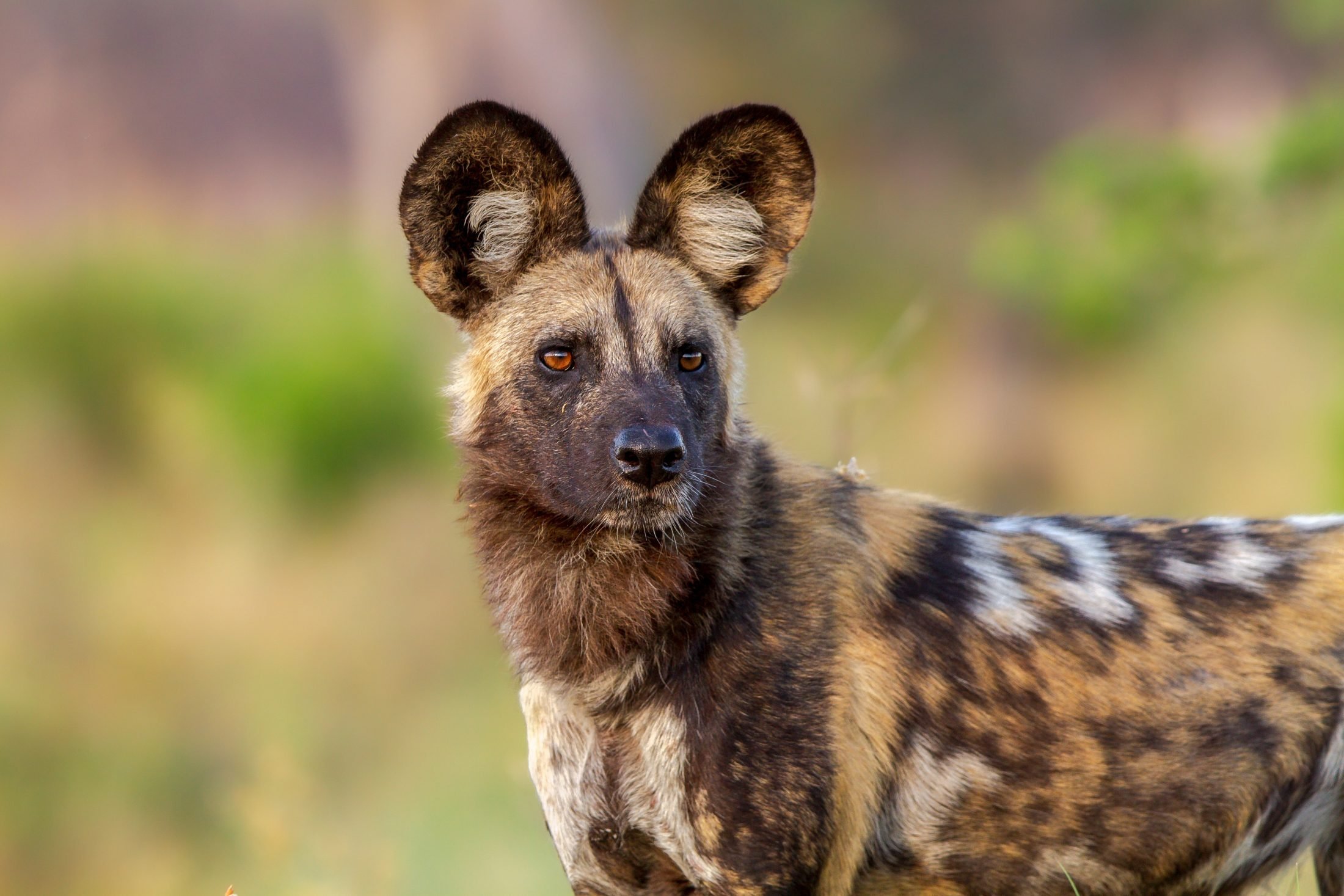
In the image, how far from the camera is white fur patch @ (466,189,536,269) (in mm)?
3484

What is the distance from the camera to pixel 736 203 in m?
3.63

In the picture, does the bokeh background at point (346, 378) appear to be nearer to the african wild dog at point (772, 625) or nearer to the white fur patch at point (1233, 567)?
the white fur patch at point (1233, 567)

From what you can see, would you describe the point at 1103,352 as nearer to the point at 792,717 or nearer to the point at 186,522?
the point at 186,522

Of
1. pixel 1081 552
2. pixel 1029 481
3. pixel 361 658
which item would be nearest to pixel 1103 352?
pixel 1029 481

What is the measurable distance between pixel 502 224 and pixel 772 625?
1.02m

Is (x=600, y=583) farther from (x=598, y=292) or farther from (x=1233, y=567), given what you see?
(x=1233, y=567)

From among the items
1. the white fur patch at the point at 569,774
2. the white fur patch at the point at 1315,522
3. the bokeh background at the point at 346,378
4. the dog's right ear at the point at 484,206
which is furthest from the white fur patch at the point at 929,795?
the bokeh background at the point at 346,378

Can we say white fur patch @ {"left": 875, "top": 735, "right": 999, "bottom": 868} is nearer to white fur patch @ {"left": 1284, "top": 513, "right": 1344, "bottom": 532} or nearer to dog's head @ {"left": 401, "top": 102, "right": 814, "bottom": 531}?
dog's head @ {"left": 401, "top": 102, "right": 814, "bottom": 531}

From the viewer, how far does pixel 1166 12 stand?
1702 cm

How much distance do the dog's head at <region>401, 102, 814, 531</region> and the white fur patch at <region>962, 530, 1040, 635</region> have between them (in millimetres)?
615

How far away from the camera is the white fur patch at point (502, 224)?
348 cm

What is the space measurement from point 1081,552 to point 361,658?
10.4 metres

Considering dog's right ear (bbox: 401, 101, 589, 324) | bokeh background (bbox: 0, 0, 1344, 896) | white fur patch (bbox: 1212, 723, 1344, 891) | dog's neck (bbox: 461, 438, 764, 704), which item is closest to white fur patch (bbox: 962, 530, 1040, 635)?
dog's neck (bbox: 461, 438, 764, 704)

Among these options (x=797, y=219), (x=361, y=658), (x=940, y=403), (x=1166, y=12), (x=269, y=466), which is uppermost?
(x=1166, y=12)
